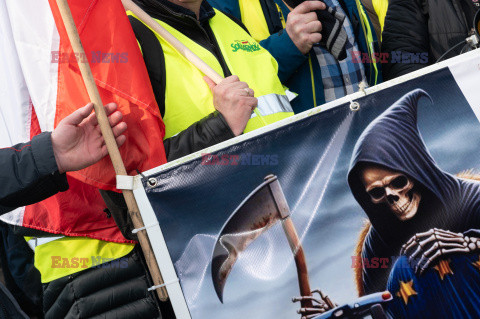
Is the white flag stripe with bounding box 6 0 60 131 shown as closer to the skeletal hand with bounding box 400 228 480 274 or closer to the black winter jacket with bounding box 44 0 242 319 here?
the black winter jacket with bounding box 44 0 242 319

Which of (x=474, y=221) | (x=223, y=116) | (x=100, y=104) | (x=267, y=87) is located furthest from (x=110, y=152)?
(x=474, y=221)

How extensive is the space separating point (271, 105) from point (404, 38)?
122cm

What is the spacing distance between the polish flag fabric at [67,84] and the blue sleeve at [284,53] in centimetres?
85

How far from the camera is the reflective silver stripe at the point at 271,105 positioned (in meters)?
2.79

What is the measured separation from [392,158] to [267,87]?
697 mm

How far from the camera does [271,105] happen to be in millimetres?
2818

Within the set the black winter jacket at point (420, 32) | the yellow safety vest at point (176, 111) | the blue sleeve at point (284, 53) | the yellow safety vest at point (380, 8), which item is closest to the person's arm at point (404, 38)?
the black winter jacket at point (420, 32)

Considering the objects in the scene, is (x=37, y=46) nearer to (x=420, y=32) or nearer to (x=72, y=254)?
(x=72, y=254)

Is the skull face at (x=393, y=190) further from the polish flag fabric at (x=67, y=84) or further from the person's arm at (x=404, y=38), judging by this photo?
the person's arm at (x=404, y=38)

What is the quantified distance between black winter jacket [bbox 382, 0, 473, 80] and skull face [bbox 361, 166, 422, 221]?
139 cm

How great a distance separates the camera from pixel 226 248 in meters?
2.25

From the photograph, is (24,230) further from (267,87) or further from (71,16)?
(267,87)

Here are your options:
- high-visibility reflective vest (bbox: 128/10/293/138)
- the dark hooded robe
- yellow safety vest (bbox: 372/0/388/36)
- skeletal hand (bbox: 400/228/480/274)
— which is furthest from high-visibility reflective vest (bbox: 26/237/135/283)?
yellow safety vest (bbox: 372/0/388/36)

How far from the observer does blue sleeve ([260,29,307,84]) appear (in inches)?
125
